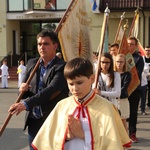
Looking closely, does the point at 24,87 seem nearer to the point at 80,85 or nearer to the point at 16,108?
the point at 16,108

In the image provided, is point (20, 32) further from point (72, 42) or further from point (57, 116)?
point (57, 116)

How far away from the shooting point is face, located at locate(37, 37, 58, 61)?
3.78 metres

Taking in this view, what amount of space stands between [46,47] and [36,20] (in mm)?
25049

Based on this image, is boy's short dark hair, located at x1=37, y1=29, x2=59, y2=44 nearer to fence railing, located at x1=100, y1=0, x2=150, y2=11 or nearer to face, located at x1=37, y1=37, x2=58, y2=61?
face, located at x1=37, y1=37, x2=58, y2=61

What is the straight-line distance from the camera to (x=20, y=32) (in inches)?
1148

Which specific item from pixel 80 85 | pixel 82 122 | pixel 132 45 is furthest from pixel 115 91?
pixel 80 85

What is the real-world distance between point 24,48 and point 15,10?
11.7 ft

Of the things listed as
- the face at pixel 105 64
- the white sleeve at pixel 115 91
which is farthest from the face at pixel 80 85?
the white sleeve at pixel 115 91

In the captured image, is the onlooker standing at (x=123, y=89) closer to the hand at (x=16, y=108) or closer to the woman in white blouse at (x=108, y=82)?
the woman in white blouse at (x=108, y=82)

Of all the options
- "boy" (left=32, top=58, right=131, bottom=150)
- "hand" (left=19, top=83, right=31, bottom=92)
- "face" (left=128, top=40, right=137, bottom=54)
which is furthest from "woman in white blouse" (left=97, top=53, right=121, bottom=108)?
"boy" (left=32, top=58, right=131, bottom=150)

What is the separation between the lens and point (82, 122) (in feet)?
9.48

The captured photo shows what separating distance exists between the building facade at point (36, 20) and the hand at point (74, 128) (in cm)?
2190

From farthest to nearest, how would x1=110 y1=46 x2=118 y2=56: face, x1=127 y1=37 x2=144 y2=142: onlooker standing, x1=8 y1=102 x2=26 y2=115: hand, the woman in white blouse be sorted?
1. x1=110 y1=46 x2=118 y2=56: face
2. x1=127 y1=37 x2=144 y2=142: onlooker standing
3. the woman in white blouse
4. x1=8 y1=102 x2=26 y2=115: hand

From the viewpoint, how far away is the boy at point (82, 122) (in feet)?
9.11
